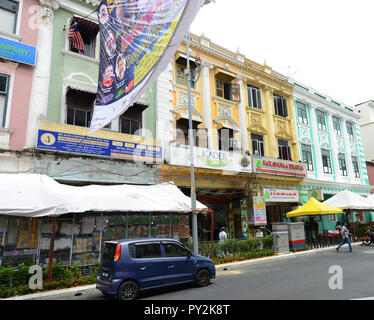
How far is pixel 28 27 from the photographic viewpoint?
12.9 m

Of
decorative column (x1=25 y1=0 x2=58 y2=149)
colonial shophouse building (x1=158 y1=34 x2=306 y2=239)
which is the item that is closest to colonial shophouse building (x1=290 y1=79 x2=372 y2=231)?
colonial shophouse building (x1=158 y1=34 x2=306 y2=239)

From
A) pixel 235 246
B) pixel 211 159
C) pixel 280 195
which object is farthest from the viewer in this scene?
pixel 280 195

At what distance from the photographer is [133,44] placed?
7531mm

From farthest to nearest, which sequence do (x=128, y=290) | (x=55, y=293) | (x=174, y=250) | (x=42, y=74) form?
(x=42, y=74)
(x=174, y=250)
(x=55, y=293)
(x=128, y=290)

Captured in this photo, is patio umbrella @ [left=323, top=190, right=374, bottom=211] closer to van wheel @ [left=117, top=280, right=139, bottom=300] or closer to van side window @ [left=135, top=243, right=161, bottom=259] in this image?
van side window @ [left=135, top=243, right=161, bottom=259]

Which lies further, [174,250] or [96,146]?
[96,146]

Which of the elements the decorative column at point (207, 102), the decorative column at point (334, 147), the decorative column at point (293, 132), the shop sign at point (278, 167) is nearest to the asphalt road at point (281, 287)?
the shop sign at point (278, 167)

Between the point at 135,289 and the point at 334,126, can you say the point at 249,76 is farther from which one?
the point at 135,289

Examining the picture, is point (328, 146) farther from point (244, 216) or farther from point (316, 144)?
point (244, 216)

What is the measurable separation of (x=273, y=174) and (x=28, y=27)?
16593 millimetres

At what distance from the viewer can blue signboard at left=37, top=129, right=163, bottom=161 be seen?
38.7 ft

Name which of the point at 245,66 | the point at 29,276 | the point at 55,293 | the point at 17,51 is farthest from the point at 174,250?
the point at 245,66

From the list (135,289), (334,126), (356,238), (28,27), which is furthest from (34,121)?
(334,126)

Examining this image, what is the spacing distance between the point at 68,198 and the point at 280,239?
11.8 meters
